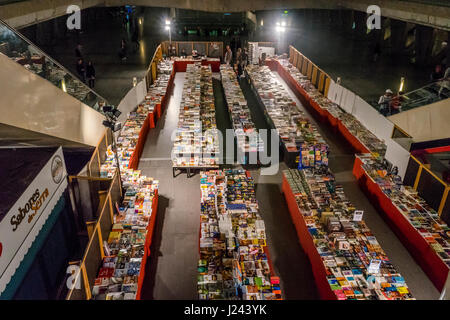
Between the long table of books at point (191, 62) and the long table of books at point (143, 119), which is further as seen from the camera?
the long table of books at point (191, 62)

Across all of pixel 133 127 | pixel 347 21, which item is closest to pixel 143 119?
pixel 133 127

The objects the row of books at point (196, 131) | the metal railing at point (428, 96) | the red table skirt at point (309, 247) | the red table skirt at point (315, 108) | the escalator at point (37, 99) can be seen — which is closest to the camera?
the escalator at point (37, 99)

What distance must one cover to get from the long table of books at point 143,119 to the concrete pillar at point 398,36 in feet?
47.4

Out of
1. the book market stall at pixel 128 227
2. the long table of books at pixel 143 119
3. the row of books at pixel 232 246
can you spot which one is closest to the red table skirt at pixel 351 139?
the row of books at pixel 232 246

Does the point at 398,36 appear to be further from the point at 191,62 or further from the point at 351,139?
the point at 351,139

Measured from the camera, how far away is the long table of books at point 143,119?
35.1 ft

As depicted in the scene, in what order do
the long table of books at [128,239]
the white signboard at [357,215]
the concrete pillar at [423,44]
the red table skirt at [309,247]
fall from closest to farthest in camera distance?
1. the long table of books at [128,239]
2. the red table skirt at [309,247]
3. the white signboard at [357,215]
4. the concrete pillar at [423,44]

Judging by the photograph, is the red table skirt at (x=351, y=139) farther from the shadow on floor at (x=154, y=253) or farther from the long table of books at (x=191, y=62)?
the long table of books at (x=191, y=62)

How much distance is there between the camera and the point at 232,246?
6555 mm

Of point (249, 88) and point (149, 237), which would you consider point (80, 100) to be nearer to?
point (149, 237)

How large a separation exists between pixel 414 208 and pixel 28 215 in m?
8.19

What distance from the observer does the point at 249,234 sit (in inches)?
273
